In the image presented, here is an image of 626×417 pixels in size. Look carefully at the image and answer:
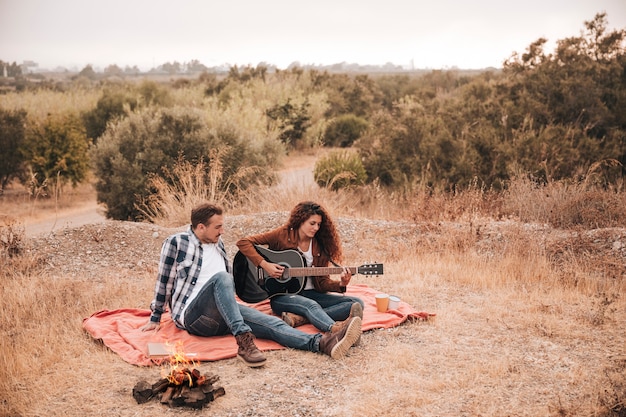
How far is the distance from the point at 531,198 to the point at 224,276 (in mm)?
5946

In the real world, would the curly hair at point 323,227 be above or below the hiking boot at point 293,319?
above

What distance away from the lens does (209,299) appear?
14.4 feet

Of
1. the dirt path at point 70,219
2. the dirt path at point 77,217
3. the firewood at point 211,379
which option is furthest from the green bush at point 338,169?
the firewood at point 211,379

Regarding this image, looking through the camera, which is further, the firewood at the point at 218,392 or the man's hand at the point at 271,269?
the man's hand at the point at 271,269

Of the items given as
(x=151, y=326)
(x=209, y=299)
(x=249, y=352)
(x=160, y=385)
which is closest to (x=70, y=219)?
(x=151, y=326)

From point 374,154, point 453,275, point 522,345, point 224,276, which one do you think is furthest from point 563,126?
point 224,276

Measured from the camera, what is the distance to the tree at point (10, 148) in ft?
51.0

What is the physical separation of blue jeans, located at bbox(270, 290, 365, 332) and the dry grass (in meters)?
0.32

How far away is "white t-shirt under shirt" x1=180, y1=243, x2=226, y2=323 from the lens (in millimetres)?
4512

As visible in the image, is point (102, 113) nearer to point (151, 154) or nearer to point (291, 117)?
point (291, 117)

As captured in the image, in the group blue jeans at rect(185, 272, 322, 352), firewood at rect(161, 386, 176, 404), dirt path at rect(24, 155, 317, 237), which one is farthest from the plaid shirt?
dirt path at rect(24, 155, 317, 237)

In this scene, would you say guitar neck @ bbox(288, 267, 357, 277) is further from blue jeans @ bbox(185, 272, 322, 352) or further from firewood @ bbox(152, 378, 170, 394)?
firewood @ bbox(152, 378, 170, 394)

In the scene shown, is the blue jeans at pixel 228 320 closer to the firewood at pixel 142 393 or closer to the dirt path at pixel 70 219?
the firewood at pixel 142 393

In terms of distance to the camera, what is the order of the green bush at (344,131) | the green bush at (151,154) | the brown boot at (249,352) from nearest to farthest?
the brown boot at (249,352) → the green bush at (151,154) → the green bush at (344,131)
